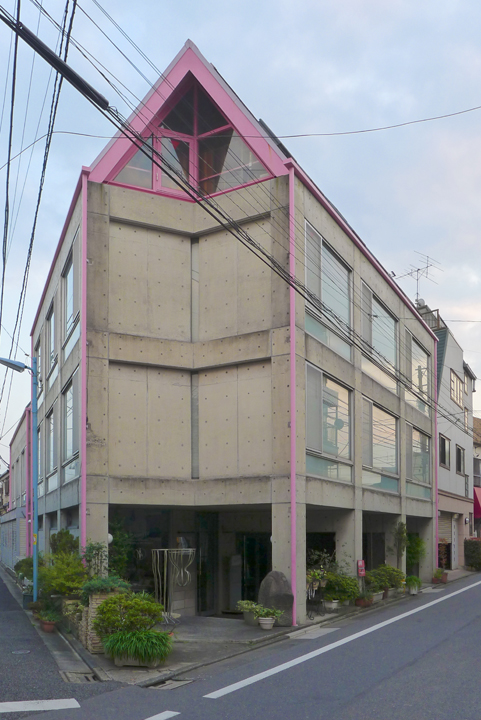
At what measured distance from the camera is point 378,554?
91.4 ft

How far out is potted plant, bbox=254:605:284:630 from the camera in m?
15.9

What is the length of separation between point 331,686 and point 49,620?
329 inches

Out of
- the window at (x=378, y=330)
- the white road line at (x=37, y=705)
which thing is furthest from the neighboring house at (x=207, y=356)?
the white road line at (x=37, y=705)

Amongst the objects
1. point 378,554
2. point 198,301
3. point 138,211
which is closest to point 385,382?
point 378,554

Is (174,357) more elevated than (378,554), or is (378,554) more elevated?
(174,357)

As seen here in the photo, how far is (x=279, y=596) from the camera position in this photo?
16.5m

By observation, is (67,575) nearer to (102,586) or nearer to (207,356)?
(102,586)

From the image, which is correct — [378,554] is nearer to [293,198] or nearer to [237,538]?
[237,538]

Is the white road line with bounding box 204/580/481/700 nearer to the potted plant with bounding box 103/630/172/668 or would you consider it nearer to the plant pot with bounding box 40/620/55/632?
the potted plant with bounding box 103/630/172/668

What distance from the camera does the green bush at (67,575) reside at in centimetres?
1591

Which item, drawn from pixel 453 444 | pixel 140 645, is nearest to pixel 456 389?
pixel 453 444

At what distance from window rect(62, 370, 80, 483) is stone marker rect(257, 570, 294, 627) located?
18.8 ft

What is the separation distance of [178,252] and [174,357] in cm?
304

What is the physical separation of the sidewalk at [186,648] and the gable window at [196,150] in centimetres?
1156
